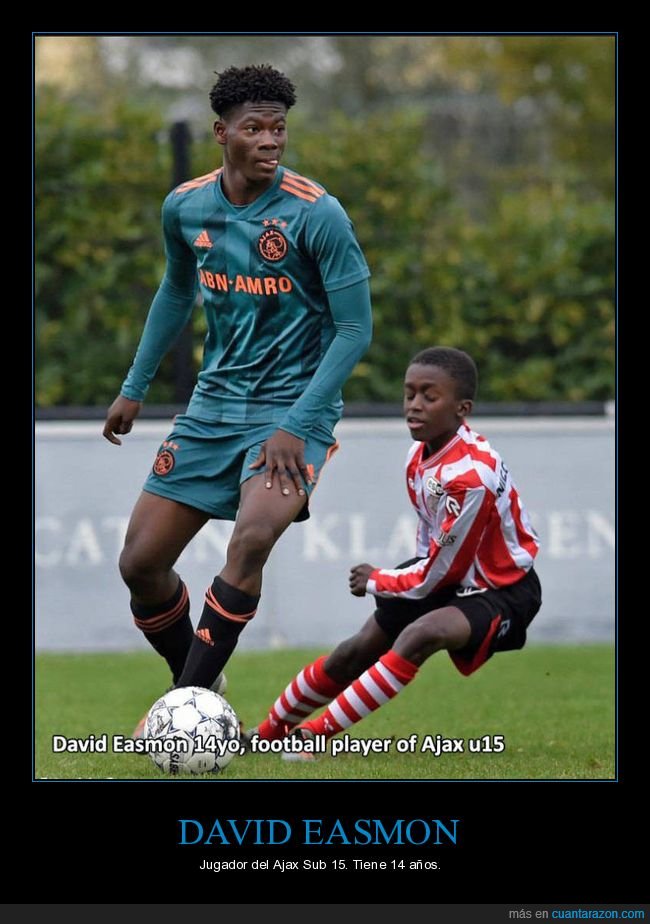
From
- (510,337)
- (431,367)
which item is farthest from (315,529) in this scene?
(431,367)

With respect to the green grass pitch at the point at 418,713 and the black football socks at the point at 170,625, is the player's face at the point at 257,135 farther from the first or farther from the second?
the green grass pitch at the point at 418,713

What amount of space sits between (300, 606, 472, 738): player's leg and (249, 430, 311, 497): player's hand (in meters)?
0.70

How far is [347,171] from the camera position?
11516 millimetres

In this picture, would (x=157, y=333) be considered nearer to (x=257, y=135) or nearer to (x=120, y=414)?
(x=120, y=414)

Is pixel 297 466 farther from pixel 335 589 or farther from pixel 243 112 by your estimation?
pixel 335 589

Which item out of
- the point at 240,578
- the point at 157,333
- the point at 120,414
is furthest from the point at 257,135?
the point at 240,578

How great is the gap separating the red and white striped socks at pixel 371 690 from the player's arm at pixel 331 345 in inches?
29.3

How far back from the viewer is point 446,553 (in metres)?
5.93

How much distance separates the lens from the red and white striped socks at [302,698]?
6.10 m

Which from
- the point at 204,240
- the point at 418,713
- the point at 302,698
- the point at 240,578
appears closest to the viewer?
the point at 240,578

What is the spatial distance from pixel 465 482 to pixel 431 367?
480 mm

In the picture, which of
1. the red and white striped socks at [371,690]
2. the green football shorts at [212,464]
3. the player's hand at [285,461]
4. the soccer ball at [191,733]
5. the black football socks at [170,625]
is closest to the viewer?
the soccer ball at [191,733]

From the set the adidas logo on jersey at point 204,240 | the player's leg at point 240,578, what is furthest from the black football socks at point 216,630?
the adidas logo on jersey at point 204,240

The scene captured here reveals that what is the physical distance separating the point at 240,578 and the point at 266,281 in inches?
43.8
